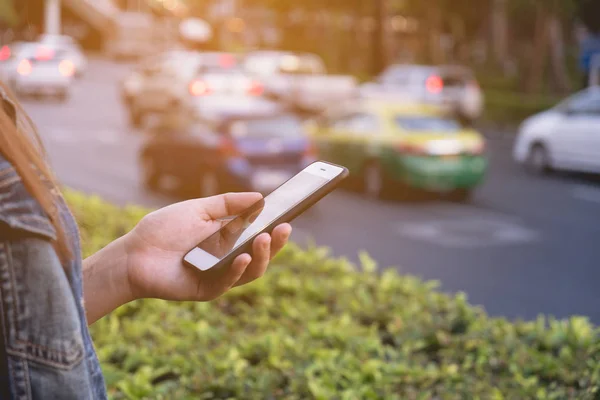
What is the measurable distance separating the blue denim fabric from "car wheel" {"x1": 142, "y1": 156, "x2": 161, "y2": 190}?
12.5m

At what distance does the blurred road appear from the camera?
27.6 feet

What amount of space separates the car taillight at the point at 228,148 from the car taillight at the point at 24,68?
67.1 feet

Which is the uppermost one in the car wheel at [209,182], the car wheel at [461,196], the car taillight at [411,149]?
the car taillight at [411,149]

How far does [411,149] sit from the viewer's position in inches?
516

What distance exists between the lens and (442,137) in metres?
13.1

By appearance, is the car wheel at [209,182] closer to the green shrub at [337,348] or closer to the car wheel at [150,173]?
the car wheel at [150,173]

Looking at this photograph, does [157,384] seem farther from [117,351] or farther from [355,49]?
[355,49]

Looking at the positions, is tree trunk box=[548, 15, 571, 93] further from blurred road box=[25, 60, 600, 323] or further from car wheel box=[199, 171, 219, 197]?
car wheel box=[199, 171, 219, 197]

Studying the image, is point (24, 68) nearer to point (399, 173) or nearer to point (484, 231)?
point (399, 173)

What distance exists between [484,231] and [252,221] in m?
9.75

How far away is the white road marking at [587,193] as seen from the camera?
47.2 ft

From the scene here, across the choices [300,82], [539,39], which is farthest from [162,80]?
[539,39]

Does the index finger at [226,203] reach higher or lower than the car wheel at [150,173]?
higher

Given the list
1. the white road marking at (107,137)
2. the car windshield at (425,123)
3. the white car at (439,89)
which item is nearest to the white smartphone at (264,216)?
the car windshield at (425,123)
